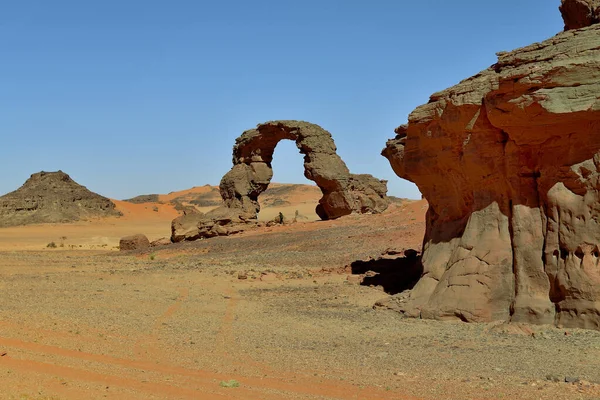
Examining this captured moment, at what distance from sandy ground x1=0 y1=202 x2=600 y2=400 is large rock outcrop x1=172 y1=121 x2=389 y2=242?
14.4m

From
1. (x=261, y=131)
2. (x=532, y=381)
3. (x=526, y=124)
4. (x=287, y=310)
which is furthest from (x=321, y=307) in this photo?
(x=261, y=131)

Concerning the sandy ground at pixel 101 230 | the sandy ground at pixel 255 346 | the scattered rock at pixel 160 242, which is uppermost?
the sandy ground at pixel 101 230

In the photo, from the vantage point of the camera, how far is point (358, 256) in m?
20.2

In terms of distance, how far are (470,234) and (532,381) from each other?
15.2 feet

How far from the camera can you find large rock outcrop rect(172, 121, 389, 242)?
3138 centimetres

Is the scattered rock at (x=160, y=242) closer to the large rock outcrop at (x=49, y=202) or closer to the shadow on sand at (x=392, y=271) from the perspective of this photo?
Answer: the shadow on sand at (x=392, y=271)

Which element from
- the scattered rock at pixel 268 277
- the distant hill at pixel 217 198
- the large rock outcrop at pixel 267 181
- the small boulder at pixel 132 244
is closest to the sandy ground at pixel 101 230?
the distant hill at pixel 217 198

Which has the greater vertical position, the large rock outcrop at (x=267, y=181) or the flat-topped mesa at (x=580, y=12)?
the flat-topped mesa at (x=580, y=12)

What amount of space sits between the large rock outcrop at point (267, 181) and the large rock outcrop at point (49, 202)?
2349cm

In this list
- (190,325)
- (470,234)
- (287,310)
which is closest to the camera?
(190,325)

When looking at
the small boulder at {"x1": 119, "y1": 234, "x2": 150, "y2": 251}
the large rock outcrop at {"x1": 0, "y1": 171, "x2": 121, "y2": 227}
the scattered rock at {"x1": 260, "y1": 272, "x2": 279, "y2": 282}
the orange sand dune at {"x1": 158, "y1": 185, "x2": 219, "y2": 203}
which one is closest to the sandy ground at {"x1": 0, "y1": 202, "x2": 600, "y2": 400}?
→ the scattered rock at {"x1": 260, "y1": 272, "x2": 279, "y2": 282}

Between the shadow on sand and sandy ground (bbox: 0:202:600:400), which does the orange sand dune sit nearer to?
the shadow on sand

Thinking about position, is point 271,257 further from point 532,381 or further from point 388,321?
point 532,381

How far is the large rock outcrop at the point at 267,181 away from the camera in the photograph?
31375 mm
